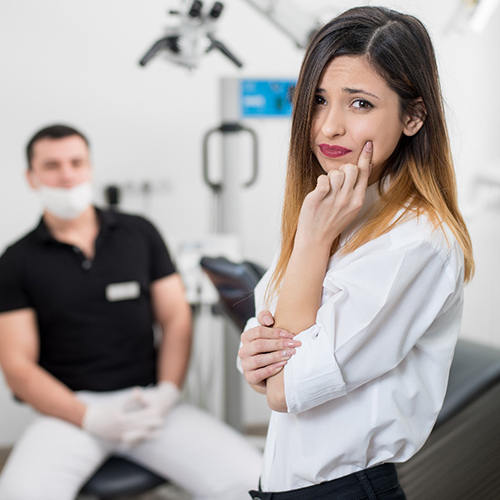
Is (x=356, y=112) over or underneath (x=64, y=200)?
over

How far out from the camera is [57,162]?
200 cm

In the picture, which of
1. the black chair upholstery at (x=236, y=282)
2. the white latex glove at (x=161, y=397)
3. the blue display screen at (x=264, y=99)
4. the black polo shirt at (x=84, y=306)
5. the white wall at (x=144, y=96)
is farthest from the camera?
the white wall at (x=144, y=96)

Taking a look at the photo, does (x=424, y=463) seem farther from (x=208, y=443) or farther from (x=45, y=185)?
(x=45, y=185)

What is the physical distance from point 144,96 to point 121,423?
4.91 ft

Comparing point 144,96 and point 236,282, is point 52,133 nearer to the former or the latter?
point 144,96

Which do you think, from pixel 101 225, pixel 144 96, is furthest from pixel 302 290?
A: pixel 144 96

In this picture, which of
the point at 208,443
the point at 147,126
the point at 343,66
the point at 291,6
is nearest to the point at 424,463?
the point at 208,443

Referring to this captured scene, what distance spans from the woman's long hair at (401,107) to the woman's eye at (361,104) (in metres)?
0.04

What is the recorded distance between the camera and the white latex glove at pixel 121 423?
1.69 meters

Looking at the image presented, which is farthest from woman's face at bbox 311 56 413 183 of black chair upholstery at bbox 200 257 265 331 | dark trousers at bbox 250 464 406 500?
black chair upholstery at bbox 200 257 265 331

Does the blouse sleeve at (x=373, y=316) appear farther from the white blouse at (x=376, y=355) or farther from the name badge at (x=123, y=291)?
the name badge at (x=123, y=291)

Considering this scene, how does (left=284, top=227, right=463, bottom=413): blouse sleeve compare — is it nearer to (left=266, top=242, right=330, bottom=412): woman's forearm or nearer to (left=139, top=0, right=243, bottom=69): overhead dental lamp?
(left=266, top=242, right=330, bottom=412): woman's forearm

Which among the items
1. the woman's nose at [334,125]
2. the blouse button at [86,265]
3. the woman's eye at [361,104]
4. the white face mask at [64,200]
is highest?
the woman's eye at [361,104]

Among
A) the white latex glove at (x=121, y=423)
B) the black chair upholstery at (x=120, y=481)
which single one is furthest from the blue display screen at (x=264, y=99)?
the black chair upholstery at (x=120, y=481)
